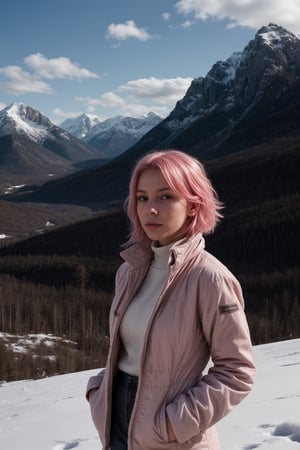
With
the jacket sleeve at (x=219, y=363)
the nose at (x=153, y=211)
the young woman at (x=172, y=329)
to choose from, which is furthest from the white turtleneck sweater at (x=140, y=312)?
the jacket sleeve at (x=219, y=363)

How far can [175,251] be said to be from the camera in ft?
11.6

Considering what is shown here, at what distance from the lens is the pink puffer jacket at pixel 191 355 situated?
3.36m

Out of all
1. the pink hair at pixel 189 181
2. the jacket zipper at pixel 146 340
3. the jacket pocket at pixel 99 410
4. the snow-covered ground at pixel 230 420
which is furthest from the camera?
the snow-covered ground at pixel 230 420

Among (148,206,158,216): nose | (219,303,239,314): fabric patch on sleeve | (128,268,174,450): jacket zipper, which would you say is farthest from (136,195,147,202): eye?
(219,303,239,314): fabric patch on sleeve

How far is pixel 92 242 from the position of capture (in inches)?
7096

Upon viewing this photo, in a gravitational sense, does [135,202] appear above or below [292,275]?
above

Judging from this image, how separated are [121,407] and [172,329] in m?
0.83

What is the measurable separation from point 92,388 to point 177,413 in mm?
1090

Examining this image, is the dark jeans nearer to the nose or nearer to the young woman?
the young woman

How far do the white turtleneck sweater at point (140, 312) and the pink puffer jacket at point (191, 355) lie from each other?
0.20m

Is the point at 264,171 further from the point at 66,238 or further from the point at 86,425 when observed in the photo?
the point at 86,425

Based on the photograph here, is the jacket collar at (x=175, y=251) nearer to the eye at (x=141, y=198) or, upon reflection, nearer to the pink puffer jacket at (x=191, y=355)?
the pink puffer jacket at (x=191, y=355)

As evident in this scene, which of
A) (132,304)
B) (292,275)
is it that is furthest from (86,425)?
(292,275)

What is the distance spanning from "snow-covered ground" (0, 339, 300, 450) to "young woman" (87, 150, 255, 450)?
341 centimetres
